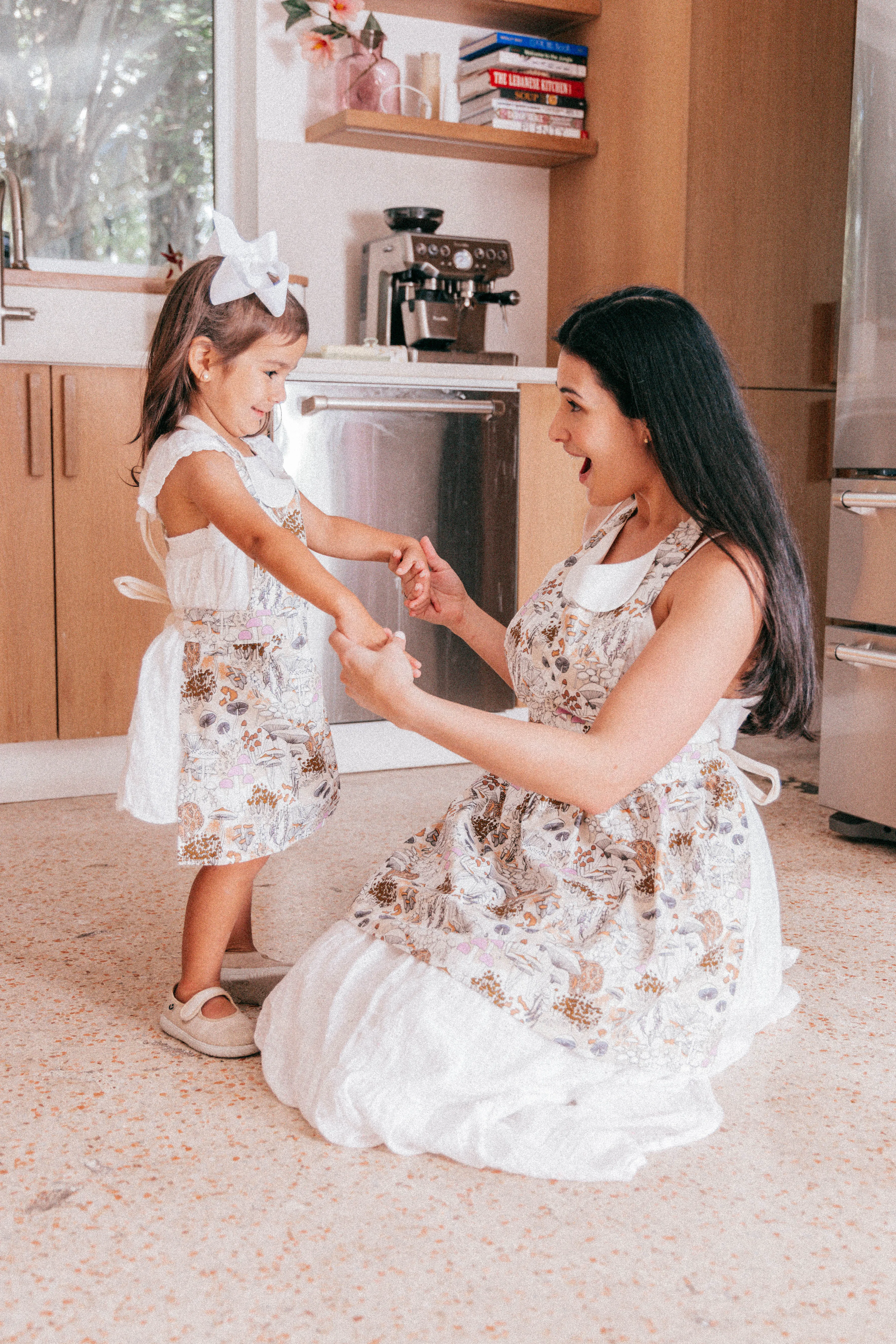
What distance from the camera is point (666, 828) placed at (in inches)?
56.5

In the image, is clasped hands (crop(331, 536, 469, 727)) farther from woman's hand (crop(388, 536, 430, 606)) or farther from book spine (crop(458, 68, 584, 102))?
book spine (crop(458, 68, 584, 102))

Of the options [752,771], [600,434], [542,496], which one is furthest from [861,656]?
[600,434]

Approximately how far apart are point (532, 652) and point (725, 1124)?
57cm

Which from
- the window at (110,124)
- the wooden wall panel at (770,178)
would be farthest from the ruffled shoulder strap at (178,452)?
the window at (110,124)

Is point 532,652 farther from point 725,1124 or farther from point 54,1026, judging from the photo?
point 54,1026

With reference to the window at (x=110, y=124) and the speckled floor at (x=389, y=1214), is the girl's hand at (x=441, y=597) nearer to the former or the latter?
the speckled floor at (x=389, y=1214)

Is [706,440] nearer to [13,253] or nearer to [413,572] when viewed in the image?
[413,572]

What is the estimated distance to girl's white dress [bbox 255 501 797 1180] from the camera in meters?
1.32

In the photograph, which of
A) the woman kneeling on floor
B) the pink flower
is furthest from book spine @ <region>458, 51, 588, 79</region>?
the woman kneeling on floor

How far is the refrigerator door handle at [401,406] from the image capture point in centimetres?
282

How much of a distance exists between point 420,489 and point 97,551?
2.44ft

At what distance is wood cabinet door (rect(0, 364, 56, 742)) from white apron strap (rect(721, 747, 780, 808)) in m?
1.55

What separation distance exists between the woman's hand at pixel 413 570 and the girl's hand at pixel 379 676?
0.36 metres

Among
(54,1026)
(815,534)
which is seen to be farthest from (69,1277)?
(815,534)
